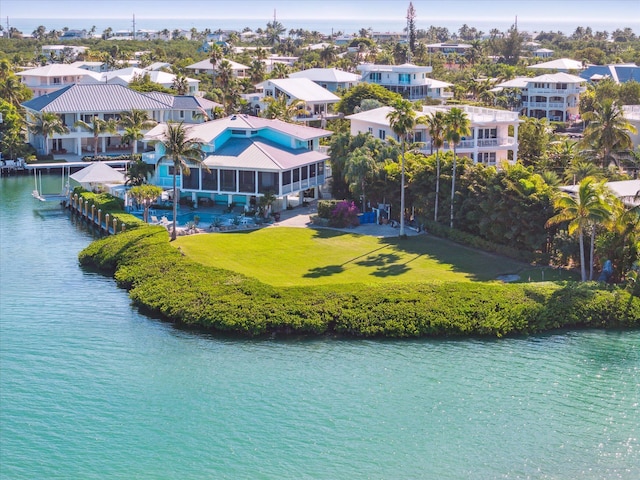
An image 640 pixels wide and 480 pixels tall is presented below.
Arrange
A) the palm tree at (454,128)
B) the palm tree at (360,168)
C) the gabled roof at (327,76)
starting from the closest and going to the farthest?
the palm tree at (454,128) → the palm tree at (360,168) → the gabled roof at (327,76)

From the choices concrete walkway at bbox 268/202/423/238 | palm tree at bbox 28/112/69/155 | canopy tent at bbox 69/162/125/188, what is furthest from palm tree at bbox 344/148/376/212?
palm tree at bbox 28/112/69/155

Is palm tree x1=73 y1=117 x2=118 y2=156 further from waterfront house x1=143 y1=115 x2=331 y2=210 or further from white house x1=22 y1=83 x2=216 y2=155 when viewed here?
waterfront house x1=143 y1=115 x2=331 y2=210

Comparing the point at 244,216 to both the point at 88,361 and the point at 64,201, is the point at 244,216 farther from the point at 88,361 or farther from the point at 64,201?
the point at 88,361

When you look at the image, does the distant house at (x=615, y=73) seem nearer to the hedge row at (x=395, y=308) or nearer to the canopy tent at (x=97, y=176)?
the canopy tent at (x=97, y=176)

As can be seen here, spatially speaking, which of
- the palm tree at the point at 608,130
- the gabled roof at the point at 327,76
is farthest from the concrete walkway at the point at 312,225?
the gabled roof at the point at 327,76

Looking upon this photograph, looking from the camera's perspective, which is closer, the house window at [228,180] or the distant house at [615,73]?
the house window at [228,180]

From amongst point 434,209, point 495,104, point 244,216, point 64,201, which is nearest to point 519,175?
point 434,209

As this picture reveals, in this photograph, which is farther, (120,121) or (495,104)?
(495,104)
